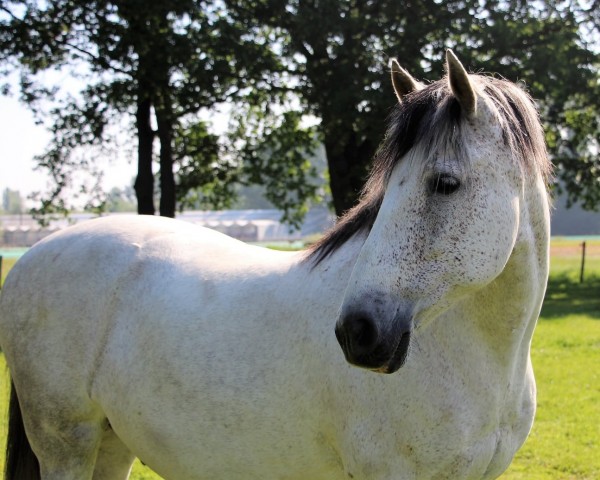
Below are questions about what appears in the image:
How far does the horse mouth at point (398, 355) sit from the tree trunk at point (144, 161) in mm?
15001

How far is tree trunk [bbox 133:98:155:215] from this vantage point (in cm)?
1645

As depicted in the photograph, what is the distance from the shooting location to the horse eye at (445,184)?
1963 mm

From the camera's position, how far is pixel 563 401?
7258 millimetres

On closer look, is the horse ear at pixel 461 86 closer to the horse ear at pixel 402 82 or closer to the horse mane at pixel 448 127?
the horse mane at pixel 448 127

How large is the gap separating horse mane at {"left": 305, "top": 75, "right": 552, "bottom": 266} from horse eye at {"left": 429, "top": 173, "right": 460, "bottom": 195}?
76mm

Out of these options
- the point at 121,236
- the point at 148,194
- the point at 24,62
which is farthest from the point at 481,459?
the point at 24,62

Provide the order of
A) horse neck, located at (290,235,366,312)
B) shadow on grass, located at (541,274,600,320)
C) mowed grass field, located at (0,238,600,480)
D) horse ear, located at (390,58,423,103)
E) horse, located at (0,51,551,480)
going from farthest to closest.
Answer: shadow on grass, located at (541,274,600,320) < mowed grass field, located at (0,238,600,480) < horse neck, located at (290,235,366,312) < horse ear, located at (390,58,423,103) < horse, located at (0,51,551,480)

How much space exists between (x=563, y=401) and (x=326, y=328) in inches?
227

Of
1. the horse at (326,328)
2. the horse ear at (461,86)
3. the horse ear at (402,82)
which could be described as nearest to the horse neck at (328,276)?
the horse at (326,328)

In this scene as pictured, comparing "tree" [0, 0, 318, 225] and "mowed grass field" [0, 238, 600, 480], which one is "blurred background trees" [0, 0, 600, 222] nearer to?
"tree" [0, 0, 318, 225]

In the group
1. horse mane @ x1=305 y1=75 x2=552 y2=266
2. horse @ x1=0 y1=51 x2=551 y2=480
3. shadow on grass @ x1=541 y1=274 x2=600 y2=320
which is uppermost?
horse mane @ x1=305 y1=75 x2=552 y2=266

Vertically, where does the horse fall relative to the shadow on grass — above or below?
above

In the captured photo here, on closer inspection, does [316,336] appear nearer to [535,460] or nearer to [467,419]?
[467,419]

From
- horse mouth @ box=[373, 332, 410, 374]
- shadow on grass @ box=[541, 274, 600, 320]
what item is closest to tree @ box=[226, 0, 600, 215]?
shadow on grass @ box=[541, 274, 600, 320]
